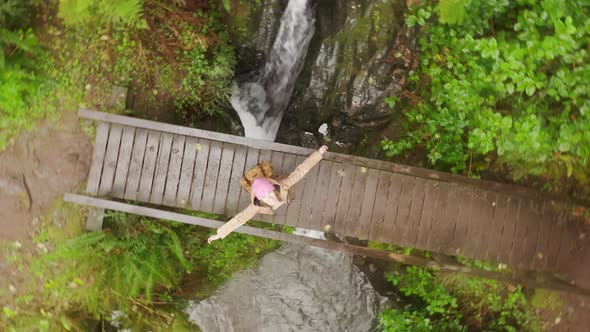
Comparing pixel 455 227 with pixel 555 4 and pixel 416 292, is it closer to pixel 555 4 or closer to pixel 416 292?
pixel 416 292

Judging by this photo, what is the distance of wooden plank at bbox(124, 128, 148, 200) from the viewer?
588cm

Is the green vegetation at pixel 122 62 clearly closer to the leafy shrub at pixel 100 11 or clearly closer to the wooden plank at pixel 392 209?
the leafy shrub at pixel 100 11

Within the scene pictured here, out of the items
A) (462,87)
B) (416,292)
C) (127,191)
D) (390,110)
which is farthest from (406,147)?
(127,191)

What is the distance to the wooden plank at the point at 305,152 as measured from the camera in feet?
18.8

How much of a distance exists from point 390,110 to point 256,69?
2518 mm

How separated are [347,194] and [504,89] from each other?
8.61 feet

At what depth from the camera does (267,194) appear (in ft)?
15.8

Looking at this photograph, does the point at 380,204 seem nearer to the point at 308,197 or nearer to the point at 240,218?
the point at 308,197

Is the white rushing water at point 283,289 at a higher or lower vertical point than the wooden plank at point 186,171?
lower

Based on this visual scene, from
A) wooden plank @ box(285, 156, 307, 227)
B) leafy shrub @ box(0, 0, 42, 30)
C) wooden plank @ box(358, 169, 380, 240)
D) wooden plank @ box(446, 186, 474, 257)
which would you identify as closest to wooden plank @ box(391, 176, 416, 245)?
wooden plank @ box(358, 169, 380, 240)

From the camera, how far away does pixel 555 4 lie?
15.6ft

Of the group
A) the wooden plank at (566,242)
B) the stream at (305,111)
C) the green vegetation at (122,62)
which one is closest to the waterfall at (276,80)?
the stream at (305,111)

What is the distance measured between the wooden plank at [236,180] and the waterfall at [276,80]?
1.43 m

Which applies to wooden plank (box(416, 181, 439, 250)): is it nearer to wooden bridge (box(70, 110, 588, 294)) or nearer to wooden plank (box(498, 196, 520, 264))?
wooden bridge (box(70, 110, 588, 294))
